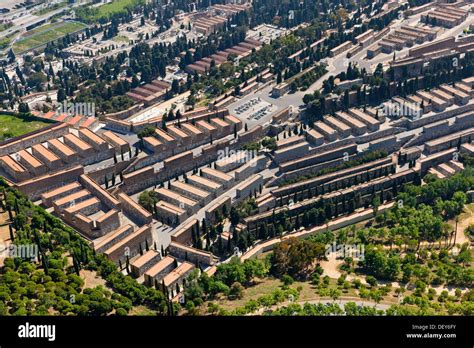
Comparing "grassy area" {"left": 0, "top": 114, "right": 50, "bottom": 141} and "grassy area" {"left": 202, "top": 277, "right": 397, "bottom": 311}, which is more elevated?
"grassy area" {"left": 0, "top": 114, "right": 50, "bottom": 141}

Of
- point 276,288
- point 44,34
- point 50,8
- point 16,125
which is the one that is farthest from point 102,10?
point 276,288

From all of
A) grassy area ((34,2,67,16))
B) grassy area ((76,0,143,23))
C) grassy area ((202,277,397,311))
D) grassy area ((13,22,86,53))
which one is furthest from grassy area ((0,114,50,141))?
grassy area ((34,2,67,16))

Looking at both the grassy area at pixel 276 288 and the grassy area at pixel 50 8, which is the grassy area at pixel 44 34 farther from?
the grassy area at pixel 276 288

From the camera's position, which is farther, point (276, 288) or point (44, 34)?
point (44, 34)

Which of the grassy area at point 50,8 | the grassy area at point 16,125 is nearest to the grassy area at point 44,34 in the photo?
the grassy area at point 50,8

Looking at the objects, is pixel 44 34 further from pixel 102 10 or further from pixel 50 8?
pixel 102 10

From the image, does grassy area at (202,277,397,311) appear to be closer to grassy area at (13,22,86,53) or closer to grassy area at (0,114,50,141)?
grassy area at (0,114,50,141)
